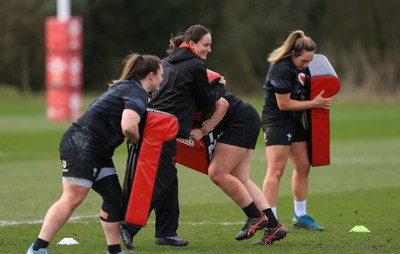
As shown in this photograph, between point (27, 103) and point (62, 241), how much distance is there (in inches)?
1422

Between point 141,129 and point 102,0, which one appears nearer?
point 141,129

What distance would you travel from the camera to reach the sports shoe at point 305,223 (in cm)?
1045

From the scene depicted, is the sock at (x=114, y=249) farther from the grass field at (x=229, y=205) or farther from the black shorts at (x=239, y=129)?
the black shorts at (x=239, y=129)

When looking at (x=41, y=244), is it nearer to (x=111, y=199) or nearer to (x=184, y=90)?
(x=111, y=199)

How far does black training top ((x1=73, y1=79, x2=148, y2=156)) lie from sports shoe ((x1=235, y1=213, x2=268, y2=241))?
177 cm

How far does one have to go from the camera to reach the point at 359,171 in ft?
53.9

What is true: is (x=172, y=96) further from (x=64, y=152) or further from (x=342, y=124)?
(x=342, y=124)

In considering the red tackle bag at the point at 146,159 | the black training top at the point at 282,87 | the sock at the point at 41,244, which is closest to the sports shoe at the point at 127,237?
the red tackle bag at the point at 146,159

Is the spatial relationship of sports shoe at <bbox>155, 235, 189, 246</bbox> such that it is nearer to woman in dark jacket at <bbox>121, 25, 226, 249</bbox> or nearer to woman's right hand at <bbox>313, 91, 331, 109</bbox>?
woman in dark jacket at <bbox>121, 25, 226, 249</bbox>

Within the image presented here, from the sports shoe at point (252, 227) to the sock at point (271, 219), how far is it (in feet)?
0.15

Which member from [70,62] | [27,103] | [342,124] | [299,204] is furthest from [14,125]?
[299,204]

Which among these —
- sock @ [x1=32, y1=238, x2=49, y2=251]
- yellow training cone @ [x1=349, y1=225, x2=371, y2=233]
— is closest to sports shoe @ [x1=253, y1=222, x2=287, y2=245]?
yellow training cone @ [x1=349, y1=225, x2=371, y2=233]

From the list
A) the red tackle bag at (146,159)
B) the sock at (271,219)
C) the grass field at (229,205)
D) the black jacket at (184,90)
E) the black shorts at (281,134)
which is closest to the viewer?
the red tackle bag at (146,159)

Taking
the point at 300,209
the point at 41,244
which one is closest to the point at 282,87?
the point at 300,209
